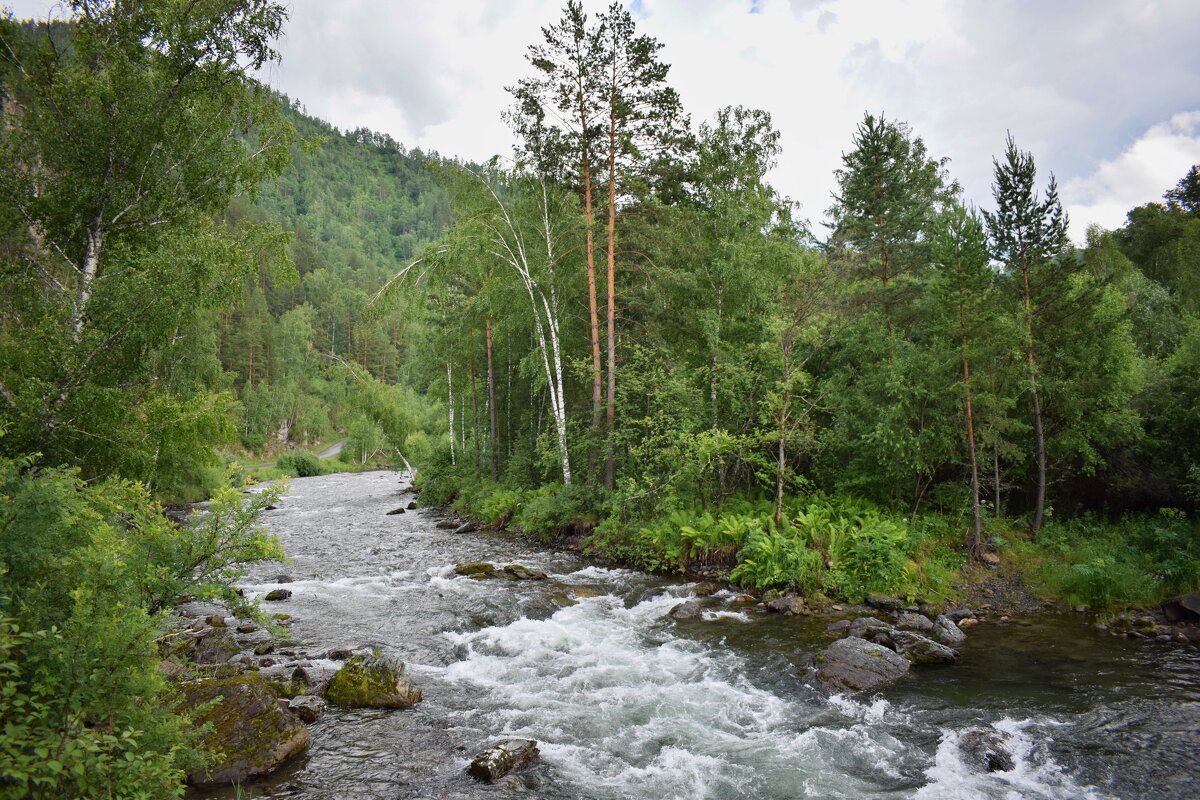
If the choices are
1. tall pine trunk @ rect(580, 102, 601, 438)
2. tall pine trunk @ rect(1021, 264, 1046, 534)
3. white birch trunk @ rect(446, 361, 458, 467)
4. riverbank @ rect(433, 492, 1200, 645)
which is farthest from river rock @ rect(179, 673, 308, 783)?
white birch trunk @ rect(446, 361, 458, 467)

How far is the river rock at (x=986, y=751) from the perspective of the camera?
7164 mm

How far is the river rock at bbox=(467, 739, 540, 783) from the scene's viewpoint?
6.96 metres

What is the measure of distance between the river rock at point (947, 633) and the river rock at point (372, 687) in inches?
386

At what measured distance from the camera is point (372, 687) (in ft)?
29.1

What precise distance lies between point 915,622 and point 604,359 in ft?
40.5

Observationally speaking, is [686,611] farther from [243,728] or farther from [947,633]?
[243,728]

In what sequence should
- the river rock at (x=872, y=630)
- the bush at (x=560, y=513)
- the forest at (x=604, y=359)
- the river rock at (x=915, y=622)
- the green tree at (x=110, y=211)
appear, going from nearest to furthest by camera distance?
1. the forest at (x=604, y=359)
2. the green tree at (x=110, y=211)
3. the river rock at (x=872, y=630)
4. the river rock at (x=915, y=622)
5. the bush at (x=560, y=513)

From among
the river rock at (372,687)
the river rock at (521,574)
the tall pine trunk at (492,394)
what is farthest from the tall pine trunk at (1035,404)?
the tall pine trunk at (492,394)

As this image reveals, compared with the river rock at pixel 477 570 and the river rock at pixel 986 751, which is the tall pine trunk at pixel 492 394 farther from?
the river rock at pixel 986 751

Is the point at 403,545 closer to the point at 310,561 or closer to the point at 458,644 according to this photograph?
→ the point at 310,561

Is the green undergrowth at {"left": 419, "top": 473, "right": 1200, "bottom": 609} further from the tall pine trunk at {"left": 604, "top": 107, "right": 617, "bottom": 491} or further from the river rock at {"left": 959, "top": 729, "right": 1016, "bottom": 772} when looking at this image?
the river rock at {"left": 959, "top": 729, "right": 1016, "bottom": 772}

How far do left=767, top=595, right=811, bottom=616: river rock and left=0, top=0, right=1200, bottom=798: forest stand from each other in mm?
673

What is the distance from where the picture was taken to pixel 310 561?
18.9 m

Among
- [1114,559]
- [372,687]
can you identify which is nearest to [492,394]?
[372,687]
